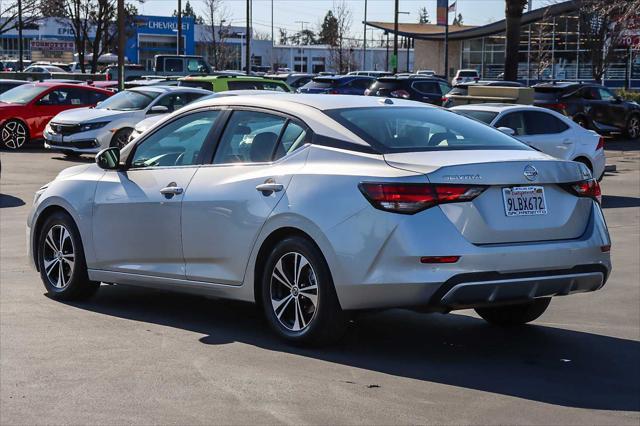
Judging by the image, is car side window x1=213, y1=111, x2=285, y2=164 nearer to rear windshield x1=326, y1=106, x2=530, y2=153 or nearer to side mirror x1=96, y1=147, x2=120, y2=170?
rear windshield x1=326, y1=106, x2=530, y2=153

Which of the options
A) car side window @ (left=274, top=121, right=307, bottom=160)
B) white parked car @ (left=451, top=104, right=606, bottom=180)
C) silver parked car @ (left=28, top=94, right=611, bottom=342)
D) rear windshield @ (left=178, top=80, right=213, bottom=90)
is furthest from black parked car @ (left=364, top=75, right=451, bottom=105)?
car side window @ (left=274, top=121, right=307, bottom=160)

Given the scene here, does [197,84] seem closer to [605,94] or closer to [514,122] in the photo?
[514,122]

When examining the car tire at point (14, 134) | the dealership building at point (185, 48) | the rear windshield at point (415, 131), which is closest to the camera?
the rear windshield at point (415, 131)

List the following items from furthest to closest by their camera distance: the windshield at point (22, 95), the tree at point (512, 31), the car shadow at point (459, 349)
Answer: the tree at point (512, 31), the windshield at point (22, 95), the car shadow at point (459, 349)

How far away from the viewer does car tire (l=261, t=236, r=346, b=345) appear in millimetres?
6551

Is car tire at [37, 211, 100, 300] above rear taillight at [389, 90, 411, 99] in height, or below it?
below

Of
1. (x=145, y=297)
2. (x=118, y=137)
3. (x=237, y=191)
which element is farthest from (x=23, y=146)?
(x=237, y=191)

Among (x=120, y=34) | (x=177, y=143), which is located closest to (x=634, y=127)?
(x=120, y=34)

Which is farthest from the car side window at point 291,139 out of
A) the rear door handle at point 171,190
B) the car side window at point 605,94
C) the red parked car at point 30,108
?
the car side window at point 605,94

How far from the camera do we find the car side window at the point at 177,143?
25.2 ft

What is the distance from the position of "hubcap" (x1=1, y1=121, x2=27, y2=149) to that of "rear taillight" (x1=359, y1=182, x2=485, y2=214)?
21284 millimetres

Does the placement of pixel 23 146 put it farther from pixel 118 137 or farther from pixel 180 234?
pixel 180 234

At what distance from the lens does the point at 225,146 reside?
7.45 m

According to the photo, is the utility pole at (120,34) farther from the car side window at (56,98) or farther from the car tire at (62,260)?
the car tire at (62,260)
